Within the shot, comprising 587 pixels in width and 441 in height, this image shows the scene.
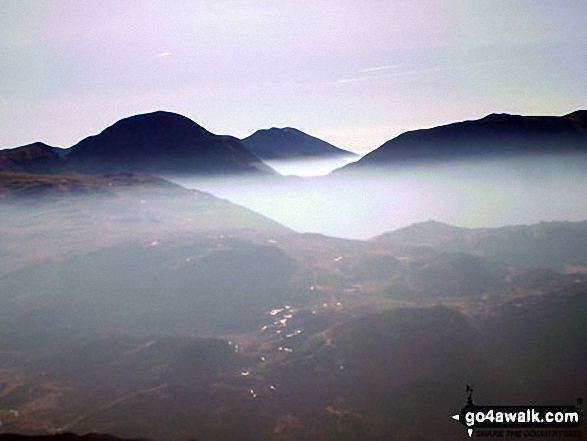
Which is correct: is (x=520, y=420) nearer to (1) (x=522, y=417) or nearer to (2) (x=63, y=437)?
(1) (x=522, y=417)

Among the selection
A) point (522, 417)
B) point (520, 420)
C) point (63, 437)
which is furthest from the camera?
point (522, 417)

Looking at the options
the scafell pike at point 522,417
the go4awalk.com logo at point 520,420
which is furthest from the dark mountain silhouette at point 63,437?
the scafell pike at point 522,417

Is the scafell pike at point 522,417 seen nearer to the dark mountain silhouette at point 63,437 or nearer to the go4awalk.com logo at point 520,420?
the go4awalk.com logo at point 520,420

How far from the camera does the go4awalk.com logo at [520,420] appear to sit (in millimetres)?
136000

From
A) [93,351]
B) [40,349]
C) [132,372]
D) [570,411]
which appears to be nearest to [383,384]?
[570,411]

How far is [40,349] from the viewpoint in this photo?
18838cm

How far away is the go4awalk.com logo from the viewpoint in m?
136

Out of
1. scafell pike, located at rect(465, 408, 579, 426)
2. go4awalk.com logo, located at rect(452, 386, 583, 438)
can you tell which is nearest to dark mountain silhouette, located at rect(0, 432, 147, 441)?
go4awalk.com logo, located at rect(452, 386, 583, 438)

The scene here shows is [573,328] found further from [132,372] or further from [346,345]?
[132,372]

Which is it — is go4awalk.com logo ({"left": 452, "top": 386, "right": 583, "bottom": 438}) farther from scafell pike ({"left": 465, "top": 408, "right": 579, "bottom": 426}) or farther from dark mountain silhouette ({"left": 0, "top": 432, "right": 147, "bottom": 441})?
dark mountain silhouette ({"left": 0, "top": 432, "right": 147, "bottom": 441})

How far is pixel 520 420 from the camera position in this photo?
146750mm

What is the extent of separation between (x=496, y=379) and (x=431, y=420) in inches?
1527

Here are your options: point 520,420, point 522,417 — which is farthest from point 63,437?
point 522,417

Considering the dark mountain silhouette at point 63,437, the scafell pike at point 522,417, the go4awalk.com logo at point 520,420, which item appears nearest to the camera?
the dark mountain silhouette at point 63,437
